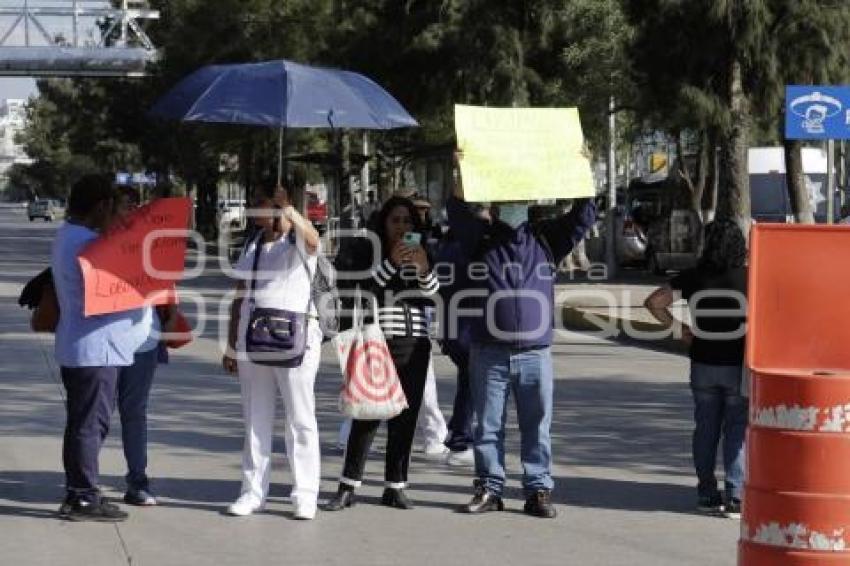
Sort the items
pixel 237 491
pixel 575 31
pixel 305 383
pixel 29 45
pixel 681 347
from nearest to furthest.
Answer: pixel 305 383
pixel 237 491
pixel 681 347
pixel 575 31
pixel 29 45

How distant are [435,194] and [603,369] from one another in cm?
3720

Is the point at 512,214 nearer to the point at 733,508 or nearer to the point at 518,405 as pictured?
the point at 518,405

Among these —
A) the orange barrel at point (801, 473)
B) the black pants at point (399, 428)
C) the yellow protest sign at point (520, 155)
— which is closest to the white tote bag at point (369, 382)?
the black pants at point (399, 428)

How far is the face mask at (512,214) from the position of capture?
9117mm

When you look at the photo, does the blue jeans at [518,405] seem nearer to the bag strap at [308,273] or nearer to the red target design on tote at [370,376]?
the red target design on tote at [370,376]

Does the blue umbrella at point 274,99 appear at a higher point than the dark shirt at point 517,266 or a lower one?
higher

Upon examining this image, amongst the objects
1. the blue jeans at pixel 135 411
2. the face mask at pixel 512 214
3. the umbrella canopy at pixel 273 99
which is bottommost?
the blue jeans at pixel 135 411

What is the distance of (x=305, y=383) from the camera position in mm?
8875

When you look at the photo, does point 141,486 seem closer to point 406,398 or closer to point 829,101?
point 406,398

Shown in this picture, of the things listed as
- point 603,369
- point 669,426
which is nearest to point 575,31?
point 603,369

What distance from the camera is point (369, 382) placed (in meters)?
8.96

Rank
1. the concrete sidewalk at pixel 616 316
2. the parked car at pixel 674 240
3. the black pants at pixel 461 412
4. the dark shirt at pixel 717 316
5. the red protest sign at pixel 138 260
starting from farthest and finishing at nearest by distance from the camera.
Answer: the parked car at pixel 674 240 < the concrete sidewalk at pixel 616 316 < the black pants at pixel 461 412 < the dark shirt at pixel 717 316 < the red protest sign at pixel 138 260

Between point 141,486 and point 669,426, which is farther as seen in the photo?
point 669,426

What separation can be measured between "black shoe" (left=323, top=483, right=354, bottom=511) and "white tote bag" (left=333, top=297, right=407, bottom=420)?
0.47m
